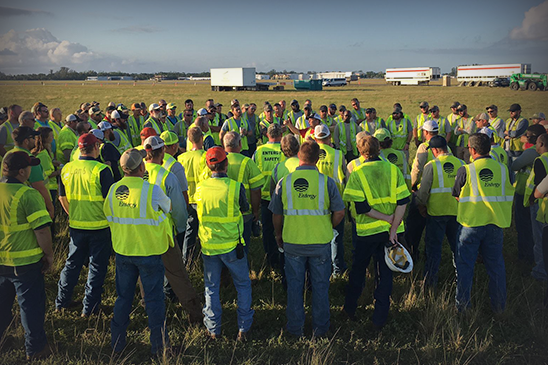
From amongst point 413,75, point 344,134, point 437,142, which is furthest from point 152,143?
point 413,75

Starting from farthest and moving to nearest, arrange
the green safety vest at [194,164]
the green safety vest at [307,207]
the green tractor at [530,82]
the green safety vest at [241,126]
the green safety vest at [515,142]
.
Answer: the green tractor at [530,82] → the green safety vest at [241,126] → the green safety vest at [515,142] → the green safety vest at [194,164] → the green safety vest at [307,207]

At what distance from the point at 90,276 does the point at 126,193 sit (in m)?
1.65

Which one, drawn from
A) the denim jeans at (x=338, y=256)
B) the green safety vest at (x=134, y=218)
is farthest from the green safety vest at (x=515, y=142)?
the green safety vest at (x=134, y=218)

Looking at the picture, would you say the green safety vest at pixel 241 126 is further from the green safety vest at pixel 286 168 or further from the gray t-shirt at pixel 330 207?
the gray t-shirt at pixel 330 207

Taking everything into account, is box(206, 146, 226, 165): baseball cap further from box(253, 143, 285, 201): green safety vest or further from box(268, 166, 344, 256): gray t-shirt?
box(253, 143, 285, 201): green safety vest

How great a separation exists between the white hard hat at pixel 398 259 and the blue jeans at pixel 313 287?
2.25 ft

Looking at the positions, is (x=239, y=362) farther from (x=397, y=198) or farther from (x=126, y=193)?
(x=397, y=198)

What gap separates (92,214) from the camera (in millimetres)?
4605

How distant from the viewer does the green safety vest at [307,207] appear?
418cm

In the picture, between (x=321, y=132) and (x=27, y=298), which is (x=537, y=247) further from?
(x=27, y=298)

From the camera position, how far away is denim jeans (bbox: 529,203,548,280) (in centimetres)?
578

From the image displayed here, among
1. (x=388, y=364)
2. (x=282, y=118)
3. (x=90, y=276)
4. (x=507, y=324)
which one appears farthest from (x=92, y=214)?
(x=282, y=118)

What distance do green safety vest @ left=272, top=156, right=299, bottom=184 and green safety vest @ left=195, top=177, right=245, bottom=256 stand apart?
42.0 inches

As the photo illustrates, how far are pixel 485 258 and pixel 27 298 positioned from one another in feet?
17.7
